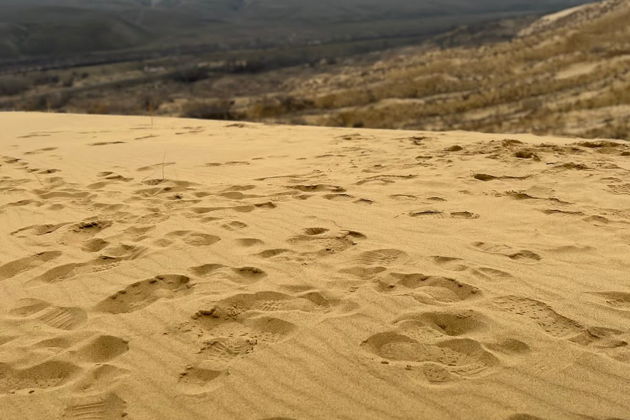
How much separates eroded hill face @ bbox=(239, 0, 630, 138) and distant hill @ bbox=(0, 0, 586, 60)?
91.5 feet

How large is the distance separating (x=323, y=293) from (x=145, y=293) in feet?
2.95

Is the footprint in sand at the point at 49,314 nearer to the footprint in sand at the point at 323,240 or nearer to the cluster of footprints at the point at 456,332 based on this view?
the footprint in sand at the point at 323,240

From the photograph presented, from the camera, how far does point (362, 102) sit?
18.8m

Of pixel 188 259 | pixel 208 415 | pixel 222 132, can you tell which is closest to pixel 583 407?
pixel 208 415

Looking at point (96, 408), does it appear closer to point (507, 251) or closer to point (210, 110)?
point (507, 251)

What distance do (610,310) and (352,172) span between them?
3.07 m

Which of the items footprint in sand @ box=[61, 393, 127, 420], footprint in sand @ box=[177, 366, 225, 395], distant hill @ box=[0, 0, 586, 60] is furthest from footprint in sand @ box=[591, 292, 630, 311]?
distant hill @ box=[0, 0, 586, 60]

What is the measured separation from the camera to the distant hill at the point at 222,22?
5125 centimetres

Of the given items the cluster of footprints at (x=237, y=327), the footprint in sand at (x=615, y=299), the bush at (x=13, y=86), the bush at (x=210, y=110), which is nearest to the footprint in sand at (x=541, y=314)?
the footprint in sand at (x=615, y=299)

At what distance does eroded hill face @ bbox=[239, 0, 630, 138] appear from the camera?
539 inches

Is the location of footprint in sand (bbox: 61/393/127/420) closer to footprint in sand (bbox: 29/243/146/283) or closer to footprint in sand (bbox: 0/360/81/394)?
footprint in sand (bbox: 0/360/81/394)

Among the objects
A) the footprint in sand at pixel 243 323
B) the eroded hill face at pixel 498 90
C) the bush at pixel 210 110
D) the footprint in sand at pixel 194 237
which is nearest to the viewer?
the footprint in sand at pixel 243 323

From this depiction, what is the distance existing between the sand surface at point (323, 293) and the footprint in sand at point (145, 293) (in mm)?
11

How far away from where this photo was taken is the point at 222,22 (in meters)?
69.8
